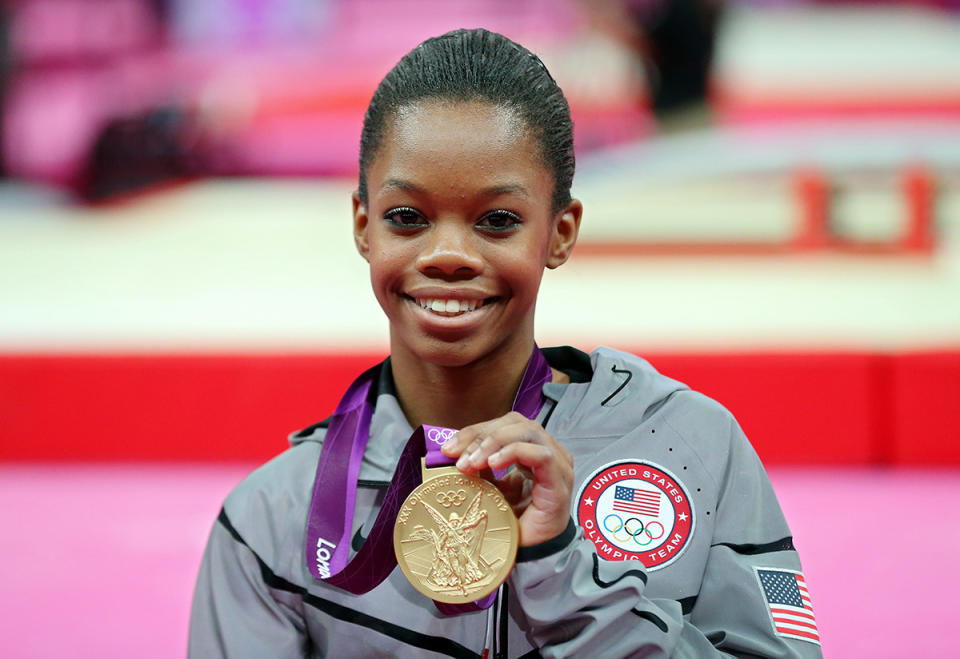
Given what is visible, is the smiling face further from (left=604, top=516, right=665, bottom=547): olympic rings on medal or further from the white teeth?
(left=604, top=516, right=665, bottom=547): olympic rings on medal

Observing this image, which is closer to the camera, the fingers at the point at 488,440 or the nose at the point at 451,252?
the fingers at the point at 488,440

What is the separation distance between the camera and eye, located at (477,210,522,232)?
1147 millimetres

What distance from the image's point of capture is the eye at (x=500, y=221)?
3.76 ft

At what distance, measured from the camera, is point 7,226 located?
5570mm

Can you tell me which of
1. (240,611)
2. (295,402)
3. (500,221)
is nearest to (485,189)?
(500,221)

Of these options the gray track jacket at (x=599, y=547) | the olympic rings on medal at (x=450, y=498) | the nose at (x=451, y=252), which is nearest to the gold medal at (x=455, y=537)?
the olympic rings on medal at (x=450, y=498)

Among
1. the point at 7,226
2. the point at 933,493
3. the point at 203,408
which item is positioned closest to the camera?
the point at 933,493

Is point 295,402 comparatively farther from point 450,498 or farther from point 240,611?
point 450,498

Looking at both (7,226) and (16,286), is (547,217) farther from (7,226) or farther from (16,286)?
(7,226)

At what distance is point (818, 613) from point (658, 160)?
9.65 ft

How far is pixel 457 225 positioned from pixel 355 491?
1.00ft

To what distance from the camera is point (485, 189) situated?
112cm

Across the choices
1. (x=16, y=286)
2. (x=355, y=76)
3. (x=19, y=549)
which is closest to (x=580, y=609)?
(x=19, y=549)

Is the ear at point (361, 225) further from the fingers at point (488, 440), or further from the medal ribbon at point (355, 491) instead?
the fingers at point (488, 440)
